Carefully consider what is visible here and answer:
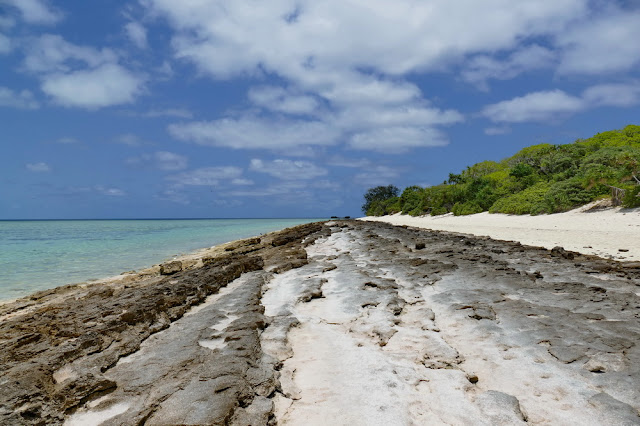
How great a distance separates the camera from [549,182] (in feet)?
118

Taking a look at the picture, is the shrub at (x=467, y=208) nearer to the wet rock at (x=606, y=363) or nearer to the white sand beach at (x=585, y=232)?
the white sand beach at (x=585, y=232)

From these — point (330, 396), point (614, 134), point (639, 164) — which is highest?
point (614, 134)

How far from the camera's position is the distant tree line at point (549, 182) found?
25.2 metres

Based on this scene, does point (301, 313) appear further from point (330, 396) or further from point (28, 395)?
point (28, 395)

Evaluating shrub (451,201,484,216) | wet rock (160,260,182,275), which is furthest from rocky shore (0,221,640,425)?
shrub (451,201,484,216)

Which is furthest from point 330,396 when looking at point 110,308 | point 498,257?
point 498,257

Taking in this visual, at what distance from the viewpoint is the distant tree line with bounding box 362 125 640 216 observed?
25234mm

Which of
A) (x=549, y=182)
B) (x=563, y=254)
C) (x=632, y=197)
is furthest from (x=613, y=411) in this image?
(x=549, y=182)

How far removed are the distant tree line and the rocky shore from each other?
22.5 meters

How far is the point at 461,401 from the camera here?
10.8 feet

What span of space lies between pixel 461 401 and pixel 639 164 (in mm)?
29418

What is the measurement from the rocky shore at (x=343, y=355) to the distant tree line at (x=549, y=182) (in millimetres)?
22512

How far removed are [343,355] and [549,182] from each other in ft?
128

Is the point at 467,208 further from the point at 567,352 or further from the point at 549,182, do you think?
the point at 567,352
